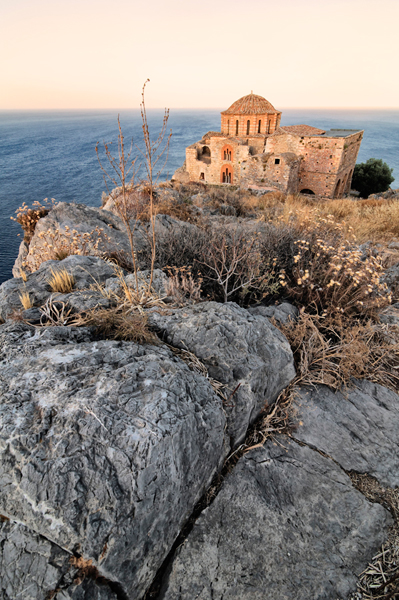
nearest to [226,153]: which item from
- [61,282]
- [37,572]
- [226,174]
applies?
[226,174]

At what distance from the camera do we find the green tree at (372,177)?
31516 millimetres

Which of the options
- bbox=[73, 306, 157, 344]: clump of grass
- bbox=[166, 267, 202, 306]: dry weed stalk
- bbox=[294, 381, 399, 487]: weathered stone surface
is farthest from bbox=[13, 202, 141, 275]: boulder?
bbox=[294, 381, 399, 487]: weathered stone surface

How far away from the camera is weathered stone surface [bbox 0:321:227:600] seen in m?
1.43

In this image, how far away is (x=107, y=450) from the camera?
1604 mm

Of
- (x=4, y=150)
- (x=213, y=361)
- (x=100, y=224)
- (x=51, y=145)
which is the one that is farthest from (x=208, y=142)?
(x=51, y=145)

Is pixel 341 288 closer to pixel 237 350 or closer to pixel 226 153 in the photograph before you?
pixel 237 350

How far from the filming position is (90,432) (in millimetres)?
1641

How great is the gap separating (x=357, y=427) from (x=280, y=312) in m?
1.42

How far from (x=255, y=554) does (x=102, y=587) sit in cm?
95

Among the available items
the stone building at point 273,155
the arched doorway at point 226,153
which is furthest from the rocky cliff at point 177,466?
the arched doorway at point 226,153
